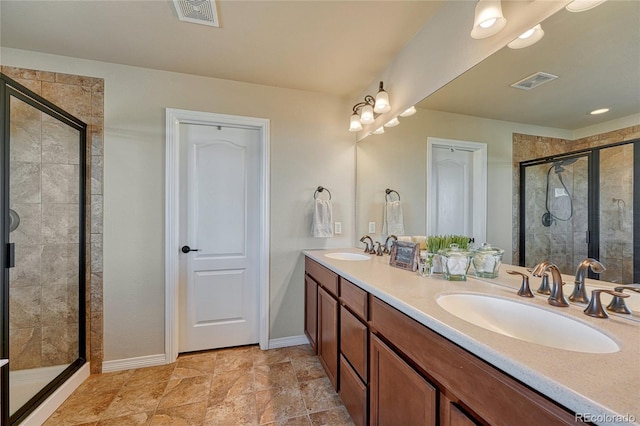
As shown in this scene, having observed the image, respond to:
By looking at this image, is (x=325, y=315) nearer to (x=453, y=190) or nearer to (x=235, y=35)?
(x=453, y=190)

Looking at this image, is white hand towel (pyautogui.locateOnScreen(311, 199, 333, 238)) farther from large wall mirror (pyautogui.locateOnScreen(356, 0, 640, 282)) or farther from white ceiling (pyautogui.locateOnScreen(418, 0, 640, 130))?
white ceiling (pyautogui.locateOnScreen(418, 0, 640, 130))

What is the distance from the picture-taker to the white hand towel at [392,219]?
2.01m

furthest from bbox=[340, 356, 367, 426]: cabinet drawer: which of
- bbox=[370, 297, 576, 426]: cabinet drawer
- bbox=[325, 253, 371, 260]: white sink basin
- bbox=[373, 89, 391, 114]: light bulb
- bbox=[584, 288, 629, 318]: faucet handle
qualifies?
bbox=[373, 89, 391, 114]: light bulb

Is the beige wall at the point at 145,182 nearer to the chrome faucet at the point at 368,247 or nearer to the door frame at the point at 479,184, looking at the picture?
the chrome faucet at the point at 368,247

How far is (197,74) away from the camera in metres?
2.23

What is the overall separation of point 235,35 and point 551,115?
1823mm

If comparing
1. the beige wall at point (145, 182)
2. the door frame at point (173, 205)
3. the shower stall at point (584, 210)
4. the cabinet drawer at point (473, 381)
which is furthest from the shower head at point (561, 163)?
the door frame at point (173, 205)

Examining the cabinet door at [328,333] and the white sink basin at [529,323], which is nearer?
the white sink basin at [529,323]

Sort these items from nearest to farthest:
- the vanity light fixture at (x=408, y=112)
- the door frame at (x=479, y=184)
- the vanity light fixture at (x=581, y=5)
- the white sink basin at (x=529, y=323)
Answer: the white sink basin at (x=529, y=323), the vanity light fixture at (x=581, y=5), the door frame at (x=479, y=184), the vanity light fixture at (x=408, y=112)

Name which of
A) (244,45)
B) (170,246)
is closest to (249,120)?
(244,45)

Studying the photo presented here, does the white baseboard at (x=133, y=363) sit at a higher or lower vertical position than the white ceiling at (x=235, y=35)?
lower

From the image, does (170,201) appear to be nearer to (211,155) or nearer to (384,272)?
(211,155)

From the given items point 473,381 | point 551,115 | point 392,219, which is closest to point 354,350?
point 473,381

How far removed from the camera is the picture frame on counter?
153 centimetres
